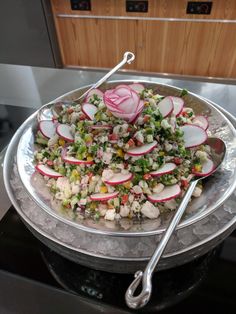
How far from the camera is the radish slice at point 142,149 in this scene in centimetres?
68

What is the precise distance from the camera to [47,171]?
2.39ft

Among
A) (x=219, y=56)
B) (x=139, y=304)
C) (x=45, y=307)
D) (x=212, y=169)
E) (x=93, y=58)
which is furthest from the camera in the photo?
(x=93, y=58)

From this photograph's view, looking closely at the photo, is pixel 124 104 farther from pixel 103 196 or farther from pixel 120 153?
pixel 103 196

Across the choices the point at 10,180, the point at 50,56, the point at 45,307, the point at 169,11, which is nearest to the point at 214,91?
the point at 10,180

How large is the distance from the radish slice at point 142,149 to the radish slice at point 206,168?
0.14 metres

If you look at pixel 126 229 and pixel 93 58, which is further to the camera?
pixel 93 58

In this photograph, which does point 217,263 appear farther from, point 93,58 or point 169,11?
point 93,58

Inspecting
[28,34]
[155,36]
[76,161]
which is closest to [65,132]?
[76,161]

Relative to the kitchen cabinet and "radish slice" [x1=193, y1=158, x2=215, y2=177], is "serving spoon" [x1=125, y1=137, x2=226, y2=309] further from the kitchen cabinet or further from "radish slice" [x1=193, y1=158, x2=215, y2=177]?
the kitchen cabinet

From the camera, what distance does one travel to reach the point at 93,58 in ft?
8.09

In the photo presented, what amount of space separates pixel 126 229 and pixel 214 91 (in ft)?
2.50

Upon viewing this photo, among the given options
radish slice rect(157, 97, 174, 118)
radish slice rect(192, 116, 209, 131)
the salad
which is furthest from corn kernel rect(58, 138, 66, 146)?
radish slice rect(192, 116, 209, 131)

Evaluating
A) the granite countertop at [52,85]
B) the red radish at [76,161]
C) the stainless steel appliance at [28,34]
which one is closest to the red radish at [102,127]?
the red radish at [76,161]

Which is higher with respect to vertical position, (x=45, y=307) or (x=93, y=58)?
(x=45, y=307)
